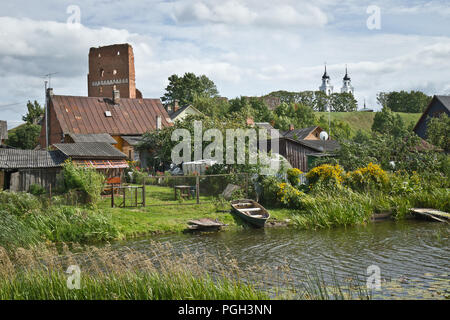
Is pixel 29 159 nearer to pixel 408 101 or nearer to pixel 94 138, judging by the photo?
pixel 94 138

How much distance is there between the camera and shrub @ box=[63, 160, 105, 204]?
838 inches

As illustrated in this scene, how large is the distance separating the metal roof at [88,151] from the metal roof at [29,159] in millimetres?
451

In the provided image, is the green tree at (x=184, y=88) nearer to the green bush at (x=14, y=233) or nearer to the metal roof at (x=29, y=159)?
the metal roof at (x=29, y=159)

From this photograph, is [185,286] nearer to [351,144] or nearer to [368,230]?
[368,230]

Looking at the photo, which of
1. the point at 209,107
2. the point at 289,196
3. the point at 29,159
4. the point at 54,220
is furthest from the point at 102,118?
the point at 54,220

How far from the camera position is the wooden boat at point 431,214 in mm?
21402

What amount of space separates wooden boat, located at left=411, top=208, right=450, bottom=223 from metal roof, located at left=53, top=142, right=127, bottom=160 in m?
17.0

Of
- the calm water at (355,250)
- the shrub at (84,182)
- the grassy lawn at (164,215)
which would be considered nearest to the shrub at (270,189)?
the grassy lawn at (164,215)

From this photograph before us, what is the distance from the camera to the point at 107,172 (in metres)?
26.9

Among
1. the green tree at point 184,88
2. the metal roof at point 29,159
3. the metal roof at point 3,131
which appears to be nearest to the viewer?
the metal roof at point 29,159

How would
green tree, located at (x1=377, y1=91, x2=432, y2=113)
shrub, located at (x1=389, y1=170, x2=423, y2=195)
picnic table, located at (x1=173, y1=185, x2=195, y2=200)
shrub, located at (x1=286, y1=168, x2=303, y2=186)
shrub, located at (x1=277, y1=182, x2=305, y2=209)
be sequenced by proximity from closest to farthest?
shrub, located at (x1=277, y1=182, x2=305, y2=209) → shrub, located at (x1=389, y1=170, x2=423, y2=195) → picnic table, located at (x1=173, y1=185, x2=195, y2=200) → shrub, located at (x1=286, y1=168, x2=303, y2=186) → green tree, located at (x1=377, y1=91, x2=432, y2=113)

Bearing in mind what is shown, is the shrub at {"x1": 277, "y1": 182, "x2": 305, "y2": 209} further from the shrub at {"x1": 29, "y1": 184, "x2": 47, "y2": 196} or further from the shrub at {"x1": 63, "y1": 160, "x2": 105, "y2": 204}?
the shrub at {"x1": 29, "y1": 184, "x2": 47, "y2": 196}

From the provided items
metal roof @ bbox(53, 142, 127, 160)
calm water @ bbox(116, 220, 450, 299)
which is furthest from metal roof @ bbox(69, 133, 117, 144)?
calm water @ bbox(116, 220, 450, 299)
